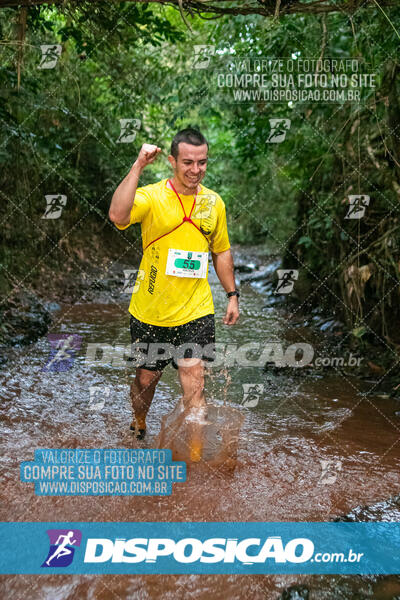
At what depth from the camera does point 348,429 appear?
14.4ft

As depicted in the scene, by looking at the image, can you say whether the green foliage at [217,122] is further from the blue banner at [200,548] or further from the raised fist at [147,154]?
the blue banner at [200,548]

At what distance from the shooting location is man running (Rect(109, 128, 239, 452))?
11.2 feet

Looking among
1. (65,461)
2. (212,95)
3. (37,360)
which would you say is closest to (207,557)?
(65,461)

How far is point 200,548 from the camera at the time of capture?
9.04 feet

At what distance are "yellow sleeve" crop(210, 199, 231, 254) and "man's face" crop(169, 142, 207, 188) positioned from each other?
29cm

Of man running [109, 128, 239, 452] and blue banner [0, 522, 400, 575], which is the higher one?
man running [109, 128, 239, 452]

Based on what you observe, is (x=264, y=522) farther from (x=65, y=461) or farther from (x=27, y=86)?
(x=27, y=86)

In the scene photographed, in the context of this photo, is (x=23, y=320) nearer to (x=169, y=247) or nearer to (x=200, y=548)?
(x=169, y=247)

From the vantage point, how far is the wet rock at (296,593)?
2420 millimetres

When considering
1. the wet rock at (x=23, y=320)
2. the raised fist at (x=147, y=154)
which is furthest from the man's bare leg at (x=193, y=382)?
the wet rock at (x=23, y=320)

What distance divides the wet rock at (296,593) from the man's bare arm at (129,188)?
201cm

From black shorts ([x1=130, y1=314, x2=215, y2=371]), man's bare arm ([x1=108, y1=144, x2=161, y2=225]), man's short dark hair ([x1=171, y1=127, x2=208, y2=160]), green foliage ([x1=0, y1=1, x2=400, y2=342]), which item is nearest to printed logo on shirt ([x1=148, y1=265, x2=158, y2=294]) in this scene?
black shorts ([x1=130, y1=314, x2=215, y2=371])

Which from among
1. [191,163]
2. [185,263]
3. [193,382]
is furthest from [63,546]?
[191,163]

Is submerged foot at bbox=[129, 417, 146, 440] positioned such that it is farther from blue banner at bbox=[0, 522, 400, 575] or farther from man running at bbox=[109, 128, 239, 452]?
blue banner at bbox=[0, 522, 400, 575]
